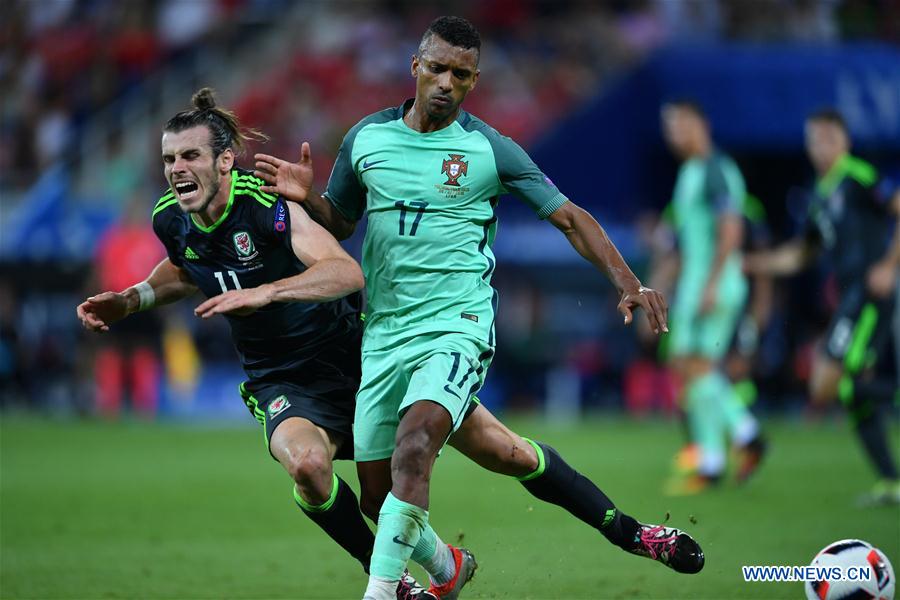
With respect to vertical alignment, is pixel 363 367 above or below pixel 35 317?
above

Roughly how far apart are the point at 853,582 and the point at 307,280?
2638mm

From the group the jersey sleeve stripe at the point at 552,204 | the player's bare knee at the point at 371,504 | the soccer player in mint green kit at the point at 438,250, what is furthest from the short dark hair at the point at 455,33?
the player's bare knee at the point at 371,504

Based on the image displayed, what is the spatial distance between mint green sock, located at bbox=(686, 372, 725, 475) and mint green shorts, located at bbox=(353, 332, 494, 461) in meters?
5.32

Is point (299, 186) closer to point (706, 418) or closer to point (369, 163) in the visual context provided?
point (369, 163)

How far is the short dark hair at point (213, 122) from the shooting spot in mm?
6121

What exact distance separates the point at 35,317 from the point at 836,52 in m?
12.6

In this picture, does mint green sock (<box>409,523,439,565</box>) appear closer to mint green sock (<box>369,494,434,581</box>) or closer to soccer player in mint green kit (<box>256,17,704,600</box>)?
soccer player in mint green kit (<box>256,17,704,600</box>)

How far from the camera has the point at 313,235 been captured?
5.93 meters

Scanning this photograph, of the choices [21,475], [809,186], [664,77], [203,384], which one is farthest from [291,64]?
[21,475]

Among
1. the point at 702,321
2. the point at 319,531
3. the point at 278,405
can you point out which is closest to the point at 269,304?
the point at 278,405

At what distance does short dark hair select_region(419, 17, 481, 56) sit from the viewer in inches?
231

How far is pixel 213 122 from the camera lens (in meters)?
6.20

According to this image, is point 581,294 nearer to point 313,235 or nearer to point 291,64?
point 291,64

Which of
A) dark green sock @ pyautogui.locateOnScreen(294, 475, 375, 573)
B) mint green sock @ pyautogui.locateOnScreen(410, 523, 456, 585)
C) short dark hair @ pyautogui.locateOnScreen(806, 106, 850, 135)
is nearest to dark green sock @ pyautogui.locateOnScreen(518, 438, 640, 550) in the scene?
mint green sock @ pyautogui.locateOnScreen(410, 523, 456, 585)
